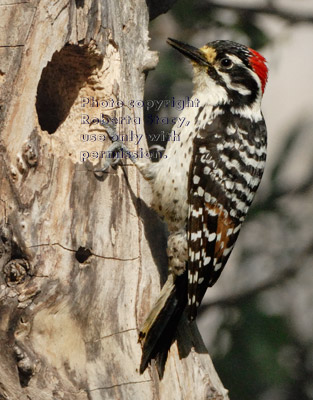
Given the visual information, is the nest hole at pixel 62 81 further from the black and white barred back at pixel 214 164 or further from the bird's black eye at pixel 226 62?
the bird's black eye at pixel 226 62

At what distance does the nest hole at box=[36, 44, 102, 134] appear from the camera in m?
3.84

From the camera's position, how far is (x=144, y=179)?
412 cm

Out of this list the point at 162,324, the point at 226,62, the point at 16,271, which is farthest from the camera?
the point at 226,62

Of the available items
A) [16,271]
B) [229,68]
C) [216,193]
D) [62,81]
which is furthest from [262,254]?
[16,271]

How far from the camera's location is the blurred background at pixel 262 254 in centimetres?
498

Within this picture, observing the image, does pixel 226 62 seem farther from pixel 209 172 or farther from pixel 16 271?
pixel 16 271

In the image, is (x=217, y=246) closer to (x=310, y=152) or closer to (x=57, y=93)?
(x=57, y=93)

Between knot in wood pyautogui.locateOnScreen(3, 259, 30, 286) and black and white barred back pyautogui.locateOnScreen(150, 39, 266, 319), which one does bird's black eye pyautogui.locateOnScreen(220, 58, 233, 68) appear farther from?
knot in wood pyautogui.locateOnScreen(3, 259, 30, 286)

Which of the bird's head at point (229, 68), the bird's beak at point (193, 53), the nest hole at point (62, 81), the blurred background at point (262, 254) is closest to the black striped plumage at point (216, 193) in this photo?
the bird's head at point (229, 68)

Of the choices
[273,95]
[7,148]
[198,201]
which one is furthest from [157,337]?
[273,95]

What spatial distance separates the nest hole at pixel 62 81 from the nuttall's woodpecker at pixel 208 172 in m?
0.33

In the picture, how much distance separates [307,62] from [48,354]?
5236mm

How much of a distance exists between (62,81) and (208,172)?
91 cm

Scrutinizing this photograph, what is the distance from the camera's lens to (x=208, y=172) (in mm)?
4078
